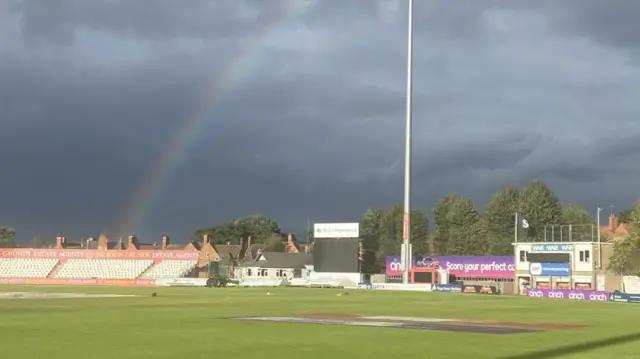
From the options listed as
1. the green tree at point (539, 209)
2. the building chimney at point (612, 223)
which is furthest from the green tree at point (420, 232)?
the building chimney at point (612, 223)

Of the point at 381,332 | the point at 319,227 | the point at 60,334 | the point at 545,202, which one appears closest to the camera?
the point at 60,334

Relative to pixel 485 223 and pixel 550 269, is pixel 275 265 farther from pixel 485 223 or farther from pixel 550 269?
pixel 550 269

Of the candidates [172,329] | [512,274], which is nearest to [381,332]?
[172,329]

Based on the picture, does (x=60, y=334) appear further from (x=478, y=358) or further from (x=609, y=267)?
(x=609, y=267)

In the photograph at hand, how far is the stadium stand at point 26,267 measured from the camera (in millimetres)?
142837

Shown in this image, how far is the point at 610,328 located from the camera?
107 feet

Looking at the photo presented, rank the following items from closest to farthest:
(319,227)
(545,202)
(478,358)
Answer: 1. (478,358)
2. (319,227)
3. (545,202)

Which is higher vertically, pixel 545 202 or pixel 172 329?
pixel 545 202

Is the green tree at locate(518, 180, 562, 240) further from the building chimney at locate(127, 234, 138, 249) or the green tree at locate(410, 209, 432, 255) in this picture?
the building chimney at locate(127, 234, 138, 249)

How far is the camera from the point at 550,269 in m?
100

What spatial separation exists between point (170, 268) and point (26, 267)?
28959mm

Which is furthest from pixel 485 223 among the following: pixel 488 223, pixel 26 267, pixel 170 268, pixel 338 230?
pixel 26 267

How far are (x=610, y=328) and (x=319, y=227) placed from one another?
8669 cm

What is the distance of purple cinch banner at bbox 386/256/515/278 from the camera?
109 meters
